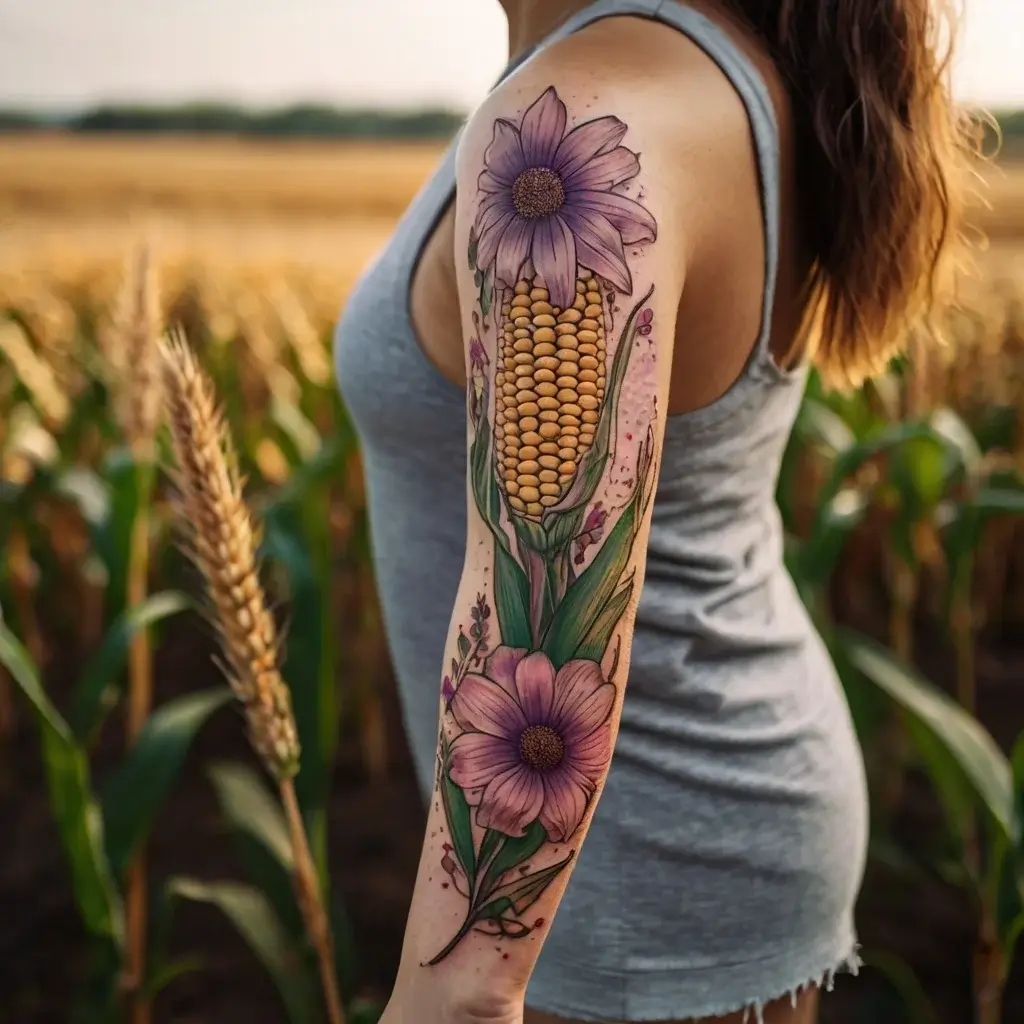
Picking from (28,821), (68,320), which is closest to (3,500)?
(28,821)

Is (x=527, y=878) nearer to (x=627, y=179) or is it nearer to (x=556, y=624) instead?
(x=556, y=624)

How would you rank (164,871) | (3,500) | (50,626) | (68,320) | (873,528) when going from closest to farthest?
(3,500) → (164,871) → (50,626) → (873,528) → (68,320)

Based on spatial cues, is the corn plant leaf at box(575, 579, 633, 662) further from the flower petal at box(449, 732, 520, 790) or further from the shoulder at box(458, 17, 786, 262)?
the shoulder at box(458, 17, 786, 262)

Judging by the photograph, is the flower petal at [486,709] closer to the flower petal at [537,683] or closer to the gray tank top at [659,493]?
the flower petal at [537,683]

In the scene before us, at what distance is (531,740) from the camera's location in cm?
70

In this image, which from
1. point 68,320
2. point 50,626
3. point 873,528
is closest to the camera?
point 50,626

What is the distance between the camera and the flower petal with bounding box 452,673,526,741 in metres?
0.70

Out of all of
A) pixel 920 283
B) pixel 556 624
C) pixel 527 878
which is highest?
pixel 920 283

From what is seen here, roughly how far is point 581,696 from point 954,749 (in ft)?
3.60

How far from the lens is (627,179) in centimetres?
70

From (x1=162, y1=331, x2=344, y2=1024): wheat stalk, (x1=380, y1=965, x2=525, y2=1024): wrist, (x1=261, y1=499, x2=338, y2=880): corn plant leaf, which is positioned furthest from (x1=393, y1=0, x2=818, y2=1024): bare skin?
(x1=261, y1=499, x2=338, y2=880): corn plant leaf

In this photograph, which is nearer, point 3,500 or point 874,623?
point 3,500

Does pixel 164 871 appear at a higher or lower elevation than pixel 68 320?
lower

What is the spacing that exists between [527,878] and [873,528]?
3.61 m
